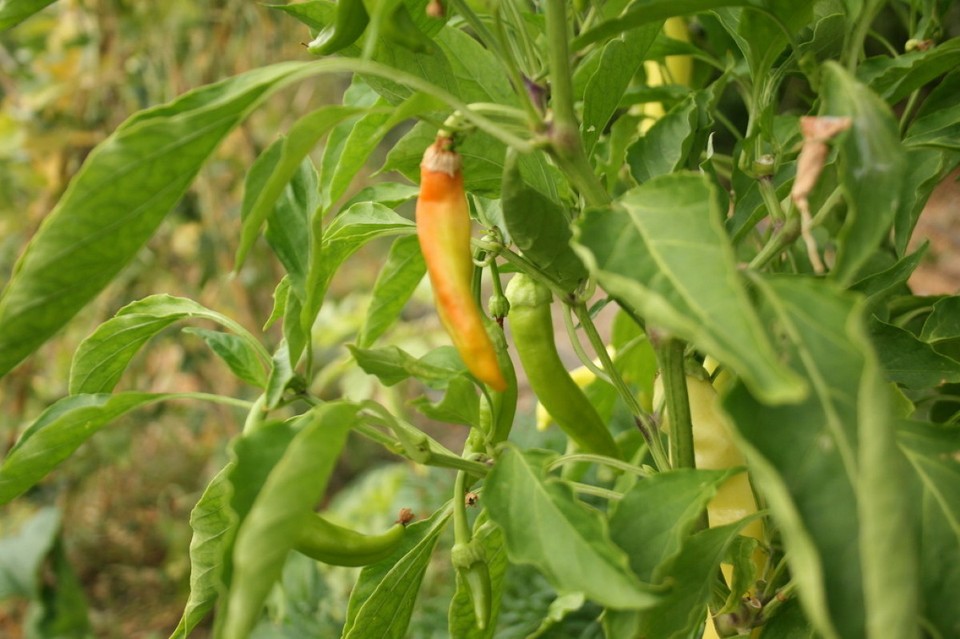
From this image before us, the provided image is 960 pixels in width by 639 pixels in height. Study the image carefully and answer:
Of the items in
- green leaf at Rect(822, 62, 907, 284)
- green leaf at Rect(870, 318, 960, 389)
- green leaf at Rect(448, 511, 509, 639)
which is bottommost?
green leaf at Rect(448, 511, 509, 639)

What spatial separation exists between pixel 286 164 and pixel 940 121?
37 centimetres

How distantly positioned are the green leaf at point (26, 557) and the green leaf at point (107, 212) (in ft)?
5.72

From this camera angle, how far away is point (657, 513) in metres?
0.37

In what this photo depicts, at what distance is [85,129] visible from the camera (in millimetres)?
1939

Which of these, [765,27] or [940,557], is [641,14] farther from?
[940,557]

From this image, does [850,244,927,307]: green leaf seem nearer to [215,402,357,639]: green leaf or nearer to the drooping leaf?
the drooping leaf

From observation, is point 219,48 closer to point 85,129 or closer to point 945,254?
point 85,129

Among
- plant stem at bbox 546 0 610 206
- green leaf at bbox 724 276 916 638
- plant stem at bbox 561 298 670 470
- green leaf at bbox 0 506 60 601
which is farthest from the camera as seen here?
green leaf at bbox 0 506 60 601

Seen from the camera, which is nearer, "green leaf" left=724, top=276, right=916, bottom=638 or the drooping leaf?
"green leaf" left=724, top=276, right=916, bottom=638

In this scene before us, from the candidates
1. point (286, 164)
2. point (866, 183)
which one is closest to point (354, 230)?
point (286, 164)

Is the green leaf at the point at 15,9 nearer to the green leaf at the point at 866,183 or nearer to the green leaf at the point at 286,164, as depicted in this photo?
the green leaf at the point at 286,164

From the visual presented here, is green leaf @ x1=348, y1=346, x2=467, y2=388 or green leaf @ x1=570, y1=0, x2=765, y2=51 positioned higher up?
green leaf @ x1=570, y1=0, x2=765, y2=51

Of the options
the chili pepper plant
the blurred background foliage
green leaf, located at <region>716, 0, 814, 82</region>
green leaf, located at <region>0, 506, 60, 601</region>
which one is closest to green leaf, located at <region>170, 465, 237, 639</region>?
the chili pepper plant

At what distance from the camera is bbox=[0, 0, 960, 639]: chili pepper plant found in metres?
0.27
